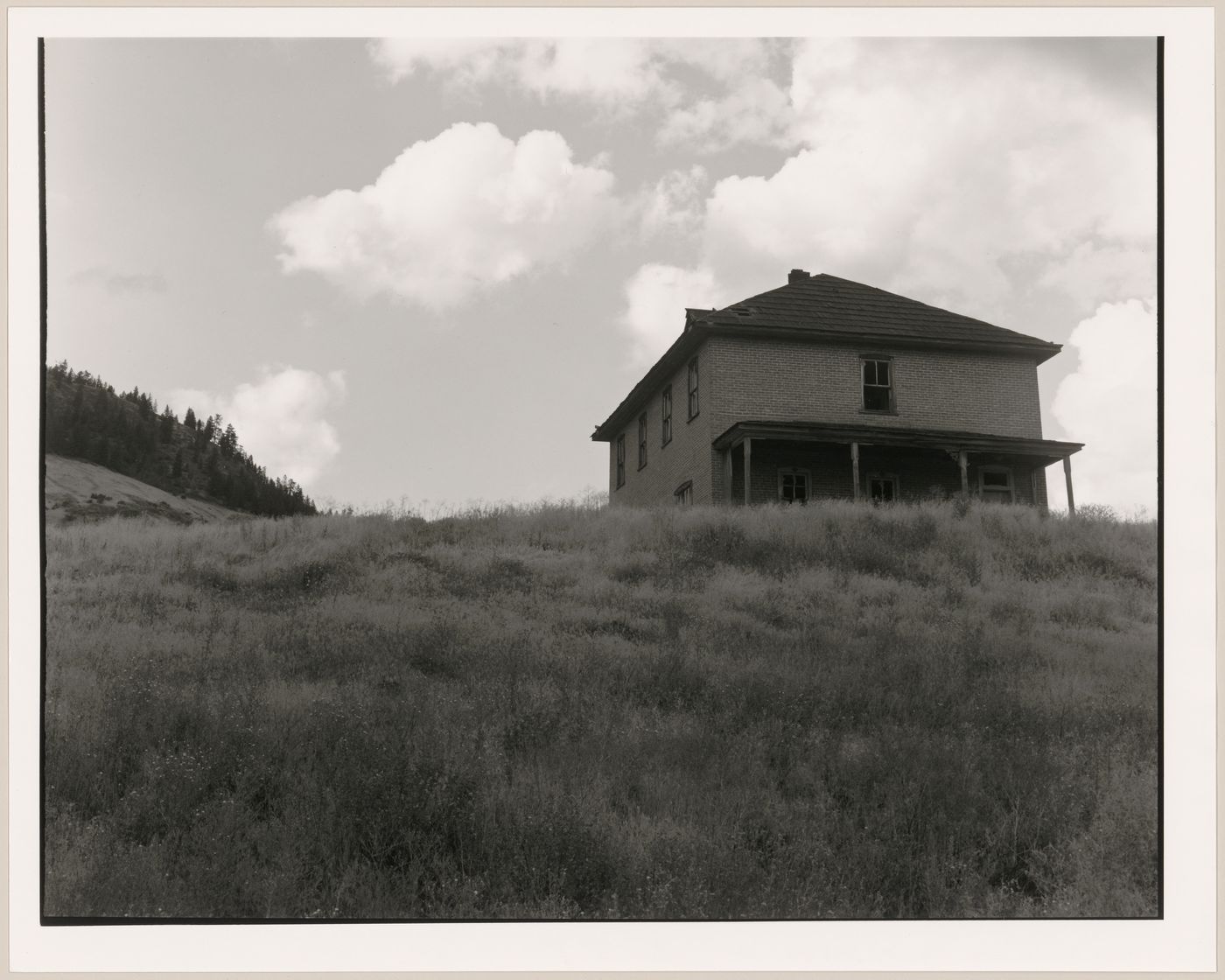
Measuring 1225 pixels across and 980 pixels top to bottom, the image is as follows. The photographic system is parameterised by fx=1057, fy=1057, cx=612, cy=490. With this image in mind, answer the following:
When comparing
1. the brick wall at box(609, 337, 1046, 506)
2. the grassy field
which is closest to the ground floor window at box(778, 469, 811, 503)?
the brick wall at box(609, 337, 1046, 506)

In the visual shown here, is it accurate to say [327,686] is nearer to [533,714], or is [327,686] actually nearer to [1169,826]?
[533,714]

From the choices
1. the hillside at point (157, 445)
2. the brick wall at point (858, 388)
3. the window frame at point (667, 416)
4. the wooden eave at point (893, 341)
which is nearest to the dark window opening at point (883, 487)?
the brick wall at point (858, 388)

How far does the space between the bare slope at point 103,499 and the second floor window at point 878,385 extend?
13071 mm

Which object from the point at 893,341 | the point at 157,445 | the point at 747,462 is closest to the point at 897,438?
the point at 893,341

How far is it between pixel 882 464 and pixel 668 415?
529 cm

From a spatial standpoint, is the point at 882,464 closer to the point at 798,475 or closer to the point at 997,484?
the point at 798,475

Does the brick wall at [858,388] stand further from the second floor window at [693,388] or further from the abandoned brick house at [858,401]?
the second floor window at [693,388]

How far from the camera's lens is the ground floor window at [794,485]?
22219 mm

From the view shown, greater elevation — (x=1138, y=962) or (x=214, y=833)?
(x=214, y=833)

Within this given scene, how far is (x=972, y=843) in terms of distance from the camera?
633 centimetres

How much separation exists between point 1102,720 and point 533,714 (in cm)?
428

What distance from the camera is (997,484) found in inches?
908

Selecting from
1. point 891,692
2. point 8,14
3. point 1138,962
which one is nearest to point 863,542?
point 891,692

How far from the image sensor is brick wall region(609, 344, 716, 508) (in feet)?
72.8
